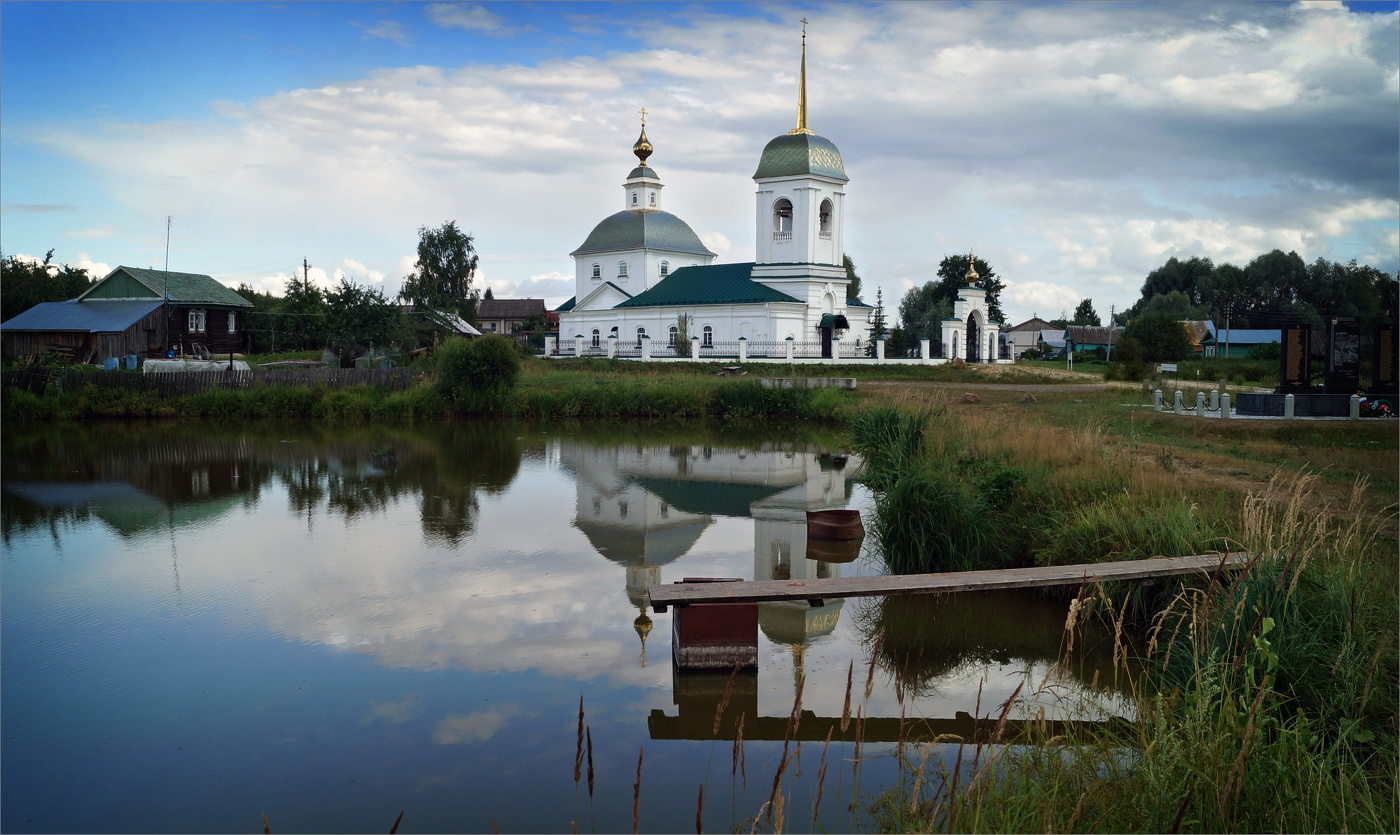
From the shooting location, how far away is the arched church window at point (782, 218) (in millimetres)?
45125

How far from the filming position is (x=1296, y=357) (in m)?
20.4

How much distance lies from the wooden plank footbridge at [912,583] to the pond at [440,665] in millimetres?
599

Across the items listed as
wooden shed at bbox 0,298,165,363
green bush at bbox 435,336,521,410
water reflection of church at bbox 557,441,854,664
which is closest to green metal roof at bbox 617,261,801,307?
green bush at bbox 435,336,521,410

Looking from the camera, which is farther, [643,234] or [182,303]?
[643,234]

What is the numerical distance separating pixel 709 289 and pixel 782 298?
474cm

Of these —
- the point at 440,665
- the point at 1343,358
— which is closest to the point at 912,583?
the point at 440,665

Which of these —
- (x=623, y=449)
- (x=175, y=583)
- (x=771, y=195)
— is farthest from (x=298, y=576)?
(x=771, y=195)

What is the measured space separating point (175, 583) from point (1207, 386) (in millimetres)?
31195

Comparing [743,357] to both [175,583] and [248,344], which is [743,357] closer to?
[248,344]

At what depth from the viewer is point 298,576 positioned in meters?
9.77

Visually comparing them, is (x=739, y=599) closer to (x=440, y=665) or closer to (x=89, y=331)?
(x=440, y=665)

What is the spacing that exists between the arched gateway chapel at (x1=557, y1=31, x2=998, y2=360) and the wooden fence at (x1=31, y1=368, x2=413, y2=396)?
53.5 feet

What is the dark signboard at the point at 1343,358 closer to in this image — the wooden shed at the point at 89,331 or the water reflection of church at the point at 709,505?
the water reflection of church at the point at 709,505

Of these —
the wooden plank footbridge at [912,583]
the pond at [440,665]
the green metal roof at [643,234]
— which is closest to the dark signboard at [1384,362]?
the pond at [440,665]
